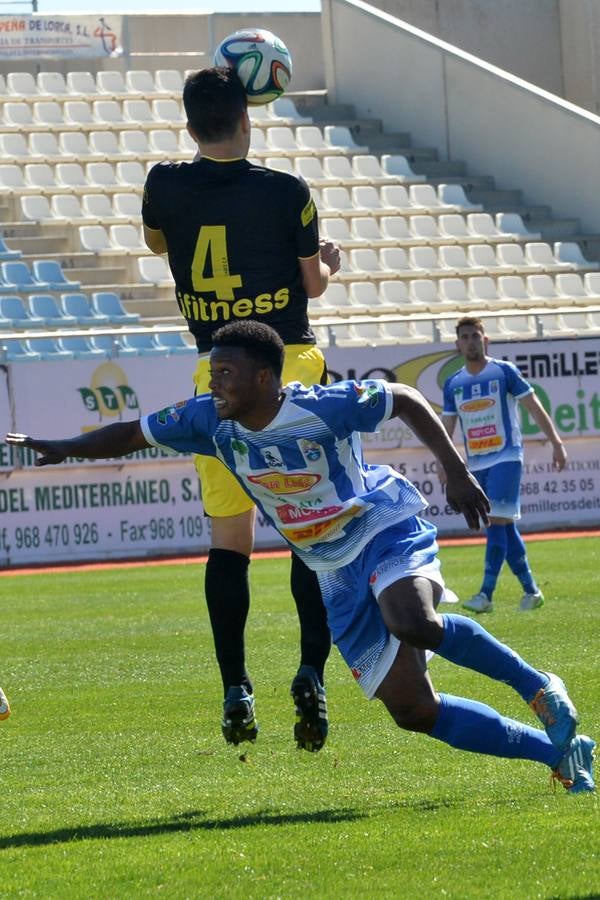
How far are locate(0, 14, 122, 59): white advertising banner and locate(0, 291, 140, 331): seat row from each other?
7.93 metres

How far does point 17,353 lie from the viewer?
58.2 feet

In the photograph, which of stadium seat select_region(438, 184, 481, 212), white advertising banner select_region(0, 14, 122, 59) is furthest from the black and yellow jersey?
white advertising banner select_region(0, 14, 122, 59)

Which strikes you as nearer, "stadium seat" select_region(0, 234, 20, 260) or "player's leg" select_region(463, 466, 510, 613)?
"player's leg" select_region(463, 466, 510, 613)

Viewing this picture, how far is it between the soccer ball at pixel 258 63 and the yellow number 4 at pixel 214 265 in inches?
24.0

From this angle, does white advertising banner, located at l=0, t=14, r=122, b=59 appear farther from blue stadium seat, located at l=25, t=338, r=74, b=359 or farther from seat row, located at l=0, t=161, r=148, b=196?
blue stadium seat, located at l=25, t=338, r=74, b=359

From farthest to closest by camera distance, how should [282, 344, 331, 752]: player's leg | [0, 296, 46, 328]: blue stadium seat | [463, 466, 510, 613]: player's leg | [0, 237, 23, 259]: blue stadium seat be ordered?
1. [0, 237, 23, 259]: blue stadium seat
2. [0, 296, 46, 328]: blue stadium seat
3. [463, 466, 510, 613]: player's leg
4. [282, 344, 331, 752]: player's leg

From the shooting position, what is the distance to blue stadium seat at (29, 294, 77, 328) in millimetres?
20219

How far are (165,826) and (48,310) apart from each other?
16019mm

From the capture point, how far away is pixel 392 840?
454 centimetres

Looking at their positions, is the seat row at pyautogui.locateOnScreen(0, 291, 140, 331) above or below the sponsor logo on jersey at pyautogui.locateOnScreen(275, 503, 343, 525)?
above

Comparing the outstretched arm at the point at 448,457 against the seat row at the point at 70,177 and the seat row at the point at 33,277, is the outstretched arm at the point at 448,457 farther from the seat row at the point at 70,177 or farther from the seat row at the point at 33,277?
the seat row at the point at 70,177

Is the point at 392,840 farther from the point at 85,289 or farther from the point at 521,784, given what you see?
the point at 85,289

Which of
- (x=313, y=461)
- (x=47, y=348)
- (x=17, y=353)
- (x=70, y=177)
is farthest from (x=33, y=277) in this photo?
(x=313, y=461)

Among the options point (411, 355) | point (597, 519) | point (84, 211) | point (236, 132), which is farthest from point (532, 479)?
point (236, 132)
